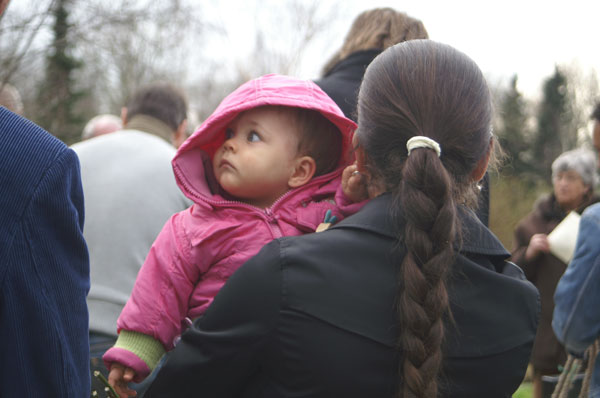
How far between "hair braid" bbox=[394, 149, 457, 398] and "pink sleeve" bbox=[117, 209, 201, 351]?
2.42 ft

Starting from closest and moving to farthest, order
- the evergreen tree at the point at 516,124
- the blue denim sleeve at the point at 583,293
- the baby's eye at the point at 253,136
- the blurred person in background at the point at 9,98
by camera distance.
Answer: the baby's eye at the point at 253,136 → the blue denim sleeve at the point at 583,293 → the blurred person in background at the point at 9,98 → the evergreen tree at the point at 516,124

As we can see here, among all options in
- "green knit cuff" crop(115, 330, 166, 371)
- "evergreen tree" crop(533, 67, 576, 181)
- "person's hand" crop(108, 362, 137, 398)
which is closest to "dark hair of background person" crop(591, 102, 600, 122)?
"green knit cuff" crop(115, 330, 166, 371)

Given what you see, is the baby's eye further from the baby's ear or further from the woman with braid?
the woman with braid

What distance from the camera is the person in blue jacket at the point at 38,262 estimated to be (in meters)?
1.12

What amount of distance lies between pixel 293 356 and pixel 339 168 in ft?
2.73

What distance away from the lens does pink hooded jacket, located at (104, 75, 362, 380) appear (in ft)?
6.10

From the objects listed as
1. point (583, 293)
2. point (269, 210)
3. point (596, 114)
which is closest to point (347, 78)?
point (269, 210)

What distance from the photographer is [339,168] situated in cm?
207

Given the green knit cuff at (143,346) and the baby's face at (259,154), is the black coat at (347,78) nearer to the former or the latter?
the baby's face at (259,154)

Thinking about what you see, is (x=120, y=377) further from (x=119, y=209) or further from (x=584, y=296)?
(x=584, y=296)

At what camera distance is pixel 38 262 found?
1154 mm

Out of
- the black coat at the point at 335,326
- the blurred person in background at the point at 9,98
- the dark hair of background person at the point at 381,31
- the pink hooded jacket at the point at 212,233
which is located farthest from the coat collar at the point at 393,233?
the blurred person in background at the point at 9,98

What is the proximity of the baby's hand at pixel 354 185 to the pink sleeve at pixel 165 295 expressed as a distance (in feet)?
1.74

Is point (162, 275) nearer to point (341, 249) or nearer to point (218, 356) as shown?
point (218, 356)
